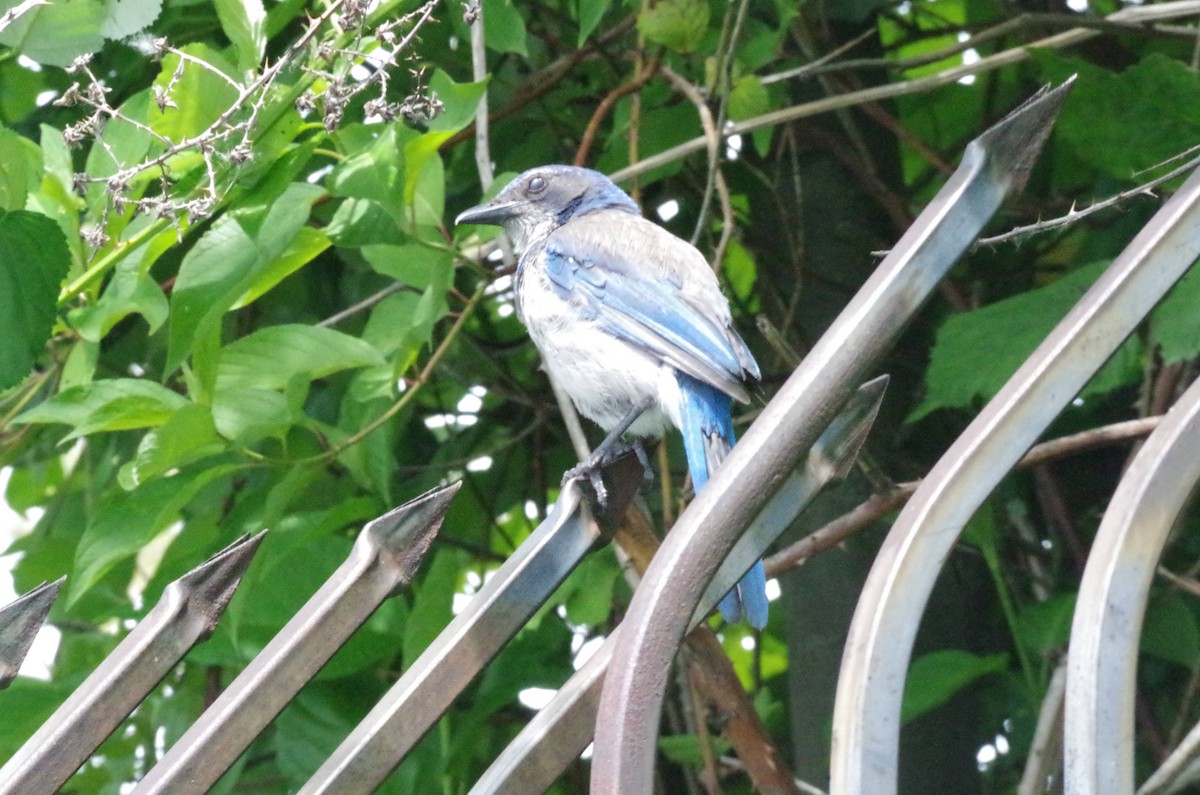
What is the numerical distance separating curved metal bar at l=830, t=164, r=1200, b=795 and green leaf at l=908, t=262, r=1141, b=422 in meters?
1.47

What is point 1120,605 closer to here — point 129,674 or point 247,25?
point 129,674

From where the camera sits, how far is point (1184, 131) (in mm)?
3086

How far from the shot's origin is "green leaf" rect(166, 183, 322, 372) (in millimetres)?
2701

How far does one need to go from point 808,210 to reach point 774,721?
1.37 metres

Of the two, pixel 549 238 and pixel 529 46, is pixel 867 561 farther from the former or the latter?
pixel 529 46

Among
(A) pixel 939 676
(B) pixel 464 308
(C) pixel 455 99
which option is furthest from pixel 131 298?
(A) pixel 939 676

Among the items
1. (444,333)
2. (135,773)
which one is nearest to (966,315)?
A: (444,333)

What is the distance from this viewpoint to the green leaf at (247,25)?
2.72 metres

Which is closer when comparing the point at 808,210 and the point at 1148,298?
the point at 1148,298

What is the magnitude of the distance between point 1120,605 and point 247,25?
6.27 ft

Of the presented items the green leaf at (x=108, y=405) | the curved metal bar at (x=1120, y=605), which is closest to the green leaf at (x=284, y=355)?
the green leaf at (x=108, y=405)

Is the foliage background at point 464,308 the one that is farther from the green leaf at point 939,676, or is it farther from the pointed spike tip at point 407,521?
the pointed spike tip at point 407,521

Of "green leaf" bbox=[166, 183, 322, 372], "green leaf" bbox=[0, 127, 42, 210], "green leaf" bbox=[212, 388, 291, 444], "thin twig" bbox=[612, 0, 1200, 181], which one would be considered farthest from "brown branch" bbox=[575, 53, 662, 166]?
"green leaf" bbox=[0, 127, 42, 210]

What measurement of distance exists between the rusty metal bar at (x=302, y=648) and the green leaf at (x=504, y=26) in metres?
1.69
